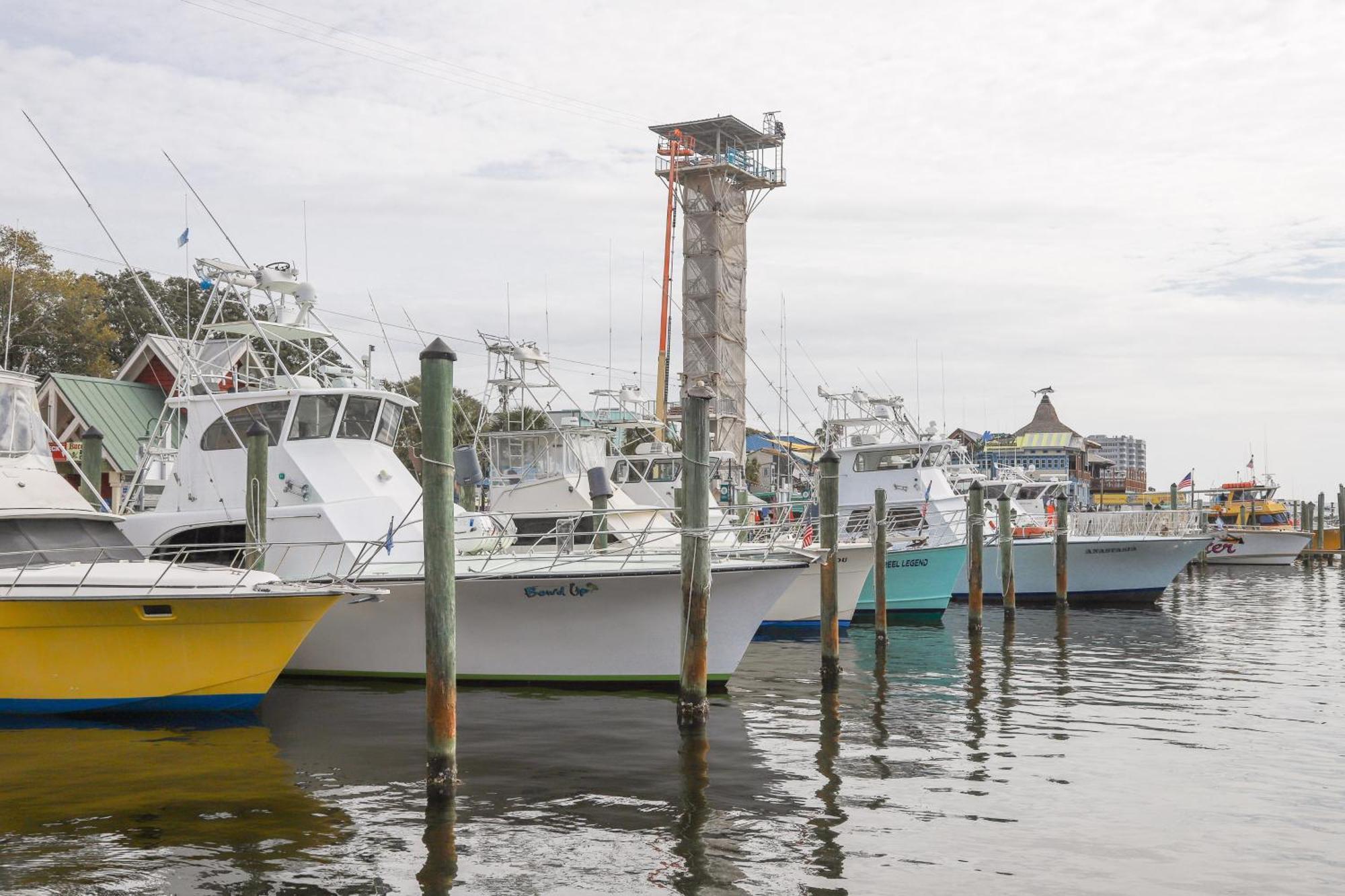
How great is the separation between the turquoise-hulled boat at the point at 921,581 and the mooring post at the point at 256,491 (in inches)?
518

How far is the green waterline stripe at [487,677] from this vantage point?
48.7 ft

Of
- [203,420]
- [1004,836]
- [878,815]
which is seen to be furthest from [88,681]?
[1004,836]

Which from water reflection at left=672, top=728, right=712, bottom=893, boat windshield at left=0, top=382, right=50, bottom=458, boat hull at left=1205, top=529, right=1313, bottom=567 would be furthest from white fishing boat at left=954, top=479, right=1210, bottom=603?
boat windshield at left=0, top=382, right=50, bottom=458

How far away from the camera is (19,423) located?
1529 centimetres

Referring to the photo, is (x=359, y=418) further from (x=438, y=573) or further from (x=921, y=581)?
(x=921, y=581)

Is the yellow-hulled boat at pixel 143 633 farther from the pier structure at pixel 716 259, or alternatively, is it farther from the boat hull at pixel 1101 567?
the pier structure at pixel 716 259

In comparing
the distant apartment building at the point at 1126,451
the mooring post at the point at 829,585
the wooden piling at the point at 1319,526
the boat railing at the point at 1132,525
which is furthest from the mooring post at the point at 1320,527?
the distant apartment building at the point at 1126,451

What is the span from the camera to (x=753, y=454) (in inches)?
2835

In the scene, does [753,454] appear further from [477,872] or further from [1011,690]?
[477,872]

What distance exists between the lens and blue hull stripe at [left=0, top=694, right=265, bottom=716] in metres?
12.6

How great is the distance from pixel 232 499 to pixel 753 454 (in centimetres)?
5693

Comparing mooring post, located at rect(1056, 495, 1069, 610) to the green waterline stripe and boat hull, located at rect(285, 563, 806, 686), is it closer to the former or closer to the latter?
boat hull, located at rect(285, 563, 806, 686)

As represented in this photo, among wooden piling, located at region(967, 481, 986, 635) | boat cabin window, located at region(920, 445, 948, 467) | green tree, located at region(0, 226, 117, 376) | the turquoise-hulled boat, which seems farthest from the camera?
green tree, located at region(0, 226, 117, 376)

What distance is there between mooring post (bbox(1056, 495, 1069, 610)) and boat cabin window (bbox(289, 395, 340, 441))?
16277 mm
